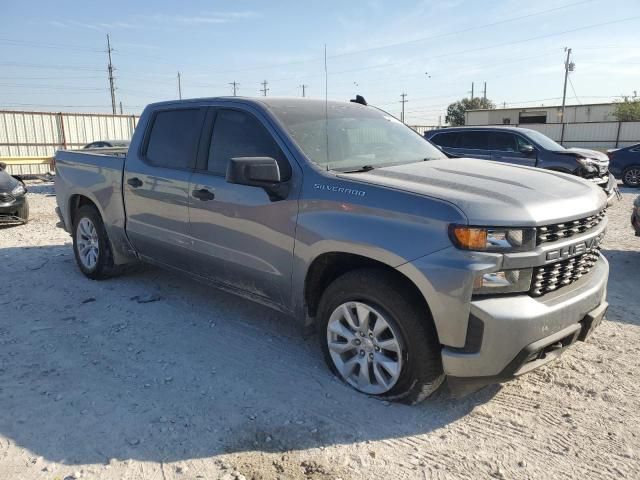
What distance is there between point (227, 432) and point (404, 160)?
7.77 ft

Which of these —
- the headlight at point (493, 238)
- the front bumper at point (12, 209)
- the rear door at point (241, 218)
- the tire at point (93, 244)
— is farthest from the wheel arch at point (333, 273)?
the front bumper at point (12, 209)

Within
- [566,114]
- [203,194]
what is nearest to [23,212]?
[203,194]

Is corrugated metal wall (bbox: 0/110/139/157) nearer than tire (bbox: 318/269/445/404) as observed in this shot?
No

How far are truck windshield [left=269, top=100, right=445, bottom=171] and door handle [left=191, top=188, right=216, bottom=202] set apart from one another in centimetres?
83

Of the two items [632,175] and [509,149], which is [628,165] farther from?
[509,149]

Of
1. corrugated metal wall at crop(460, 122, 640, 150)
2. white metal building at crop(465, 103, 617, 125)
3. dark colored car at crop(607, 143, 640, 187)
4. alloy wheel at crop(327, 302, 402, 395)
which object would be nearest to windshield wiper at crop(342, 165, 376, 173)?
alloy wheel at crop(327, 302, 402, 395)

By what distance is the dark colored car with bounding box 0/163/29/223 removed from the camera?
29.9 feet

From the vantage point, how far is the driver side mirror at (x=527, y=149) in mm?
11087

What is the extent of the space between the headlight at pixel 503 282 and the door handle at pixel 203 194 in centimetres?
222

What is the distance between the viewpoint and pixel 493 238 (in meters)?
2.73

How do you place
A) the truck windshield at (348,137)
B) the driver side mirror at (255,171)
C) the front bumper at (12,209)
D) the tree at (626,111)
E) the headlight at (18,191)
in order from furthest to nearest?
the tree at (626,111)
the headlight at (18,191)
the front bumper at (12,209)
the truck windshield at (348,137)
the driver side mirror at (255,171)

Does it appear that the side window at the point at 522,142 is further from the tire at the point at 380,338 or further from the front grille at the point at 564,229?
the tire at the point at 380,338

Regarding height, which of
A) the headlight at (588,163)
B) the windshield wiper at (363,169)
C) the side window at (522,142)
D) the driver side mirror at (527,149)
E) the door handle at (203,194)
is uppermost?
the windshield wiper at (363,169)

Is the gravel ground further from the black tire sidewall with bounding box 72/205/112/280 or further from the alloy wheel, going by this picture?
the black tire sidewall with bounding box 72/205/112/280
